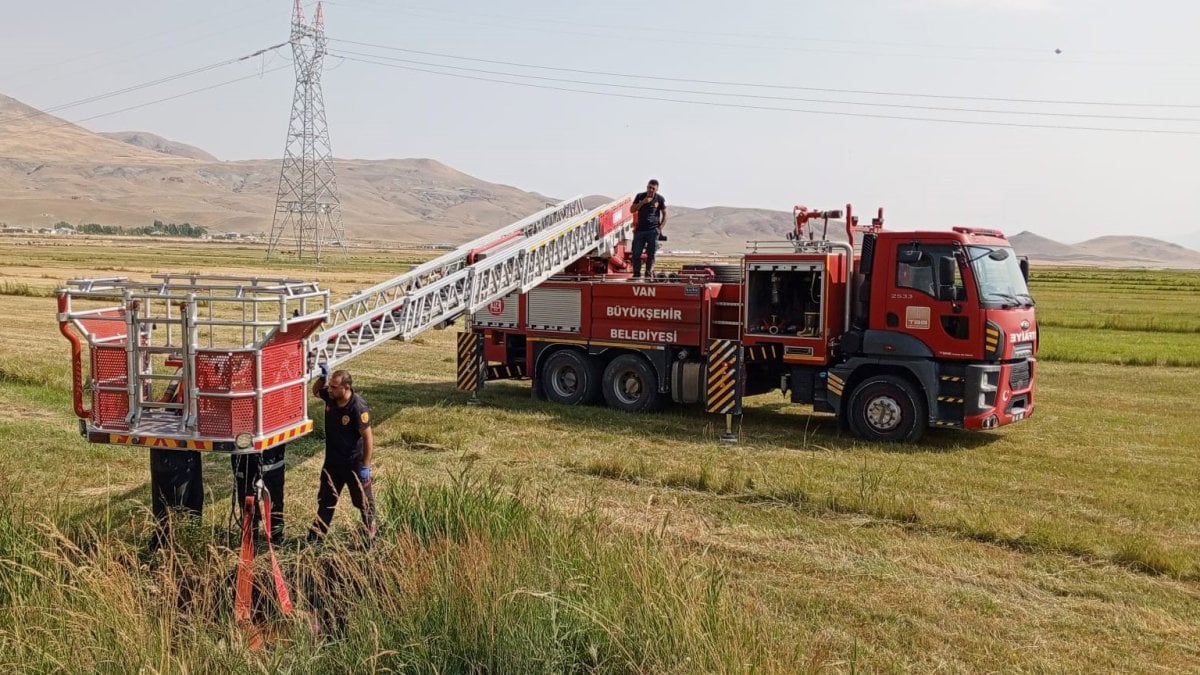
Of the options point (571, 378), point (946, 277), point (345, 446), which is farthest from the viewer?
point (571, 378)

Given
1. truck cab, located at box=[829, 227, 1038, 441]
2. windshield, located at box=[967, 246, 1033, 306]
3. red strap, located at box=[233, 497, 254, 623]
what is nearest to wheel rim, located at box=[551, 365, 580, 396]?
truck cab, located at box=[829, 227, 1038, 441]

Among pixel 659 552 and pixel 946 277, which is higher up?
pixel 946 277

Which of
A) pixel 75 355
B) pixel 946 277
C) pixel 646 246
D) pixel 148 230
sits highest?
pixel 148 230

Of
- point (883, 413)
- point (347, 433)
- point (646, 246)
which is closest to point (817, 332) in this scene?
point (883, 413)

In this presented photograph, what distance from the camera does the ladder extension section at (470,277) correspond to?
13062mm

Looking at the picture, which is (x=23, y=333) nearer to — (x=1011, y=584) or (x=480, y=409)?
(x=480, y=409)

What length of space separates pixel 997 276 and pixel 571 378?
689 cm

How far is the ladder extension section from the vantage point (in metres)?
13.1

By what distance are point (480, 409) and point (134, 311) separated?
828 cm

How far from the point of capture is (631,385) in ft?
53.8

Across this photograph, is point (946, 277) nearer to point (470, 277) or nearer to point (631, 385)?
point (631, 385)

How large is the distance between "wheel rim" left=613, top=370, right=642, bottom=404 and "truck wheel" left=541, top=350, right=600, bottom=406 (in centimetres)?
45

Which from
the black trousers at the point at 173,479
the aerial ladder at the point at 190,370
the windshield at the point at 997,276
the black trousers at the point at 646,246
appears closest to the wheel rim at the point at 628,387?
the black trousers at the point at 646,246

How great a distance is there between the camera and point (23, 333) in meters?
23.3
